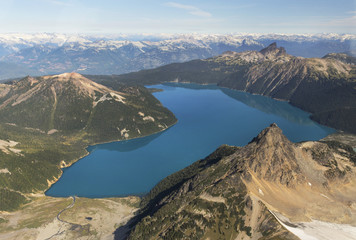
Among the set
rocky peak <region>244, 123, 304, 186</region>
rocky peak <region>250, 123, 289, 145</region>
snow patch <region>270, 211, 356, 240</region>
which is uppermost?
rocky peak <region>250, 123, 289, 145</region>

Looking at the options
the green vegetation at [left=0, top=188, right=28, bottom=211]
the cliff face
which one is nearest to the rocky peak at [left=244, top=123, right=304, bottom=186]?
the cliff face

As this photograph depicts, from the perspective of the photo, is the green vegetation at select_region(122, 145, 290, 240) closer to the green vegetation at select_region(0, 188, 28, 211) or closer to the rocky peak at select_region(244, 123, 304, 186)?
the rocky peak at select_region(244, 123, 304, 186)

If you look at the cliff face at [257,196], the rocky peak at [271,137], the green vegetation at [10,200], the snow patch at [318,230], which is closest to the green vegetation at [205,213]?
the cliff face at [257,196]

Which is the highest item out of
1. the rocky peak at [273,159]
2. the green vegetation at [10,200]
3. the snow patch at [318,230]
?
the rocky peak at [273,159]

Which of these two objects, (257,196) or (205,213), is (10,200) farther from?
(257,196)

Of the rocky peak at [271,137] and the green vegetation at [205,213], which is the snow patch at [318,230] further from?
the rocky peak at [271,137]

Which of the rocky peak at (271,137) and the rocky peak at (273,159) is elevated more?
the rocky peak at (271,137)

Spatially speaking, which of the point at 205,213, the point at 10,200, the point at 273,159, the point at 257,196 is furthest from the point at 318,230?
the point at 10,200

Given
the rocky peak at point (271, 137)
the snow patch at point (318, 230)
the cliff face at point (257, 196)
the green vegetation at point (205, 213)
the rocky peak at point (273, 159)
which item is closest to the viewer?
the snow patch at point (318, 230)
